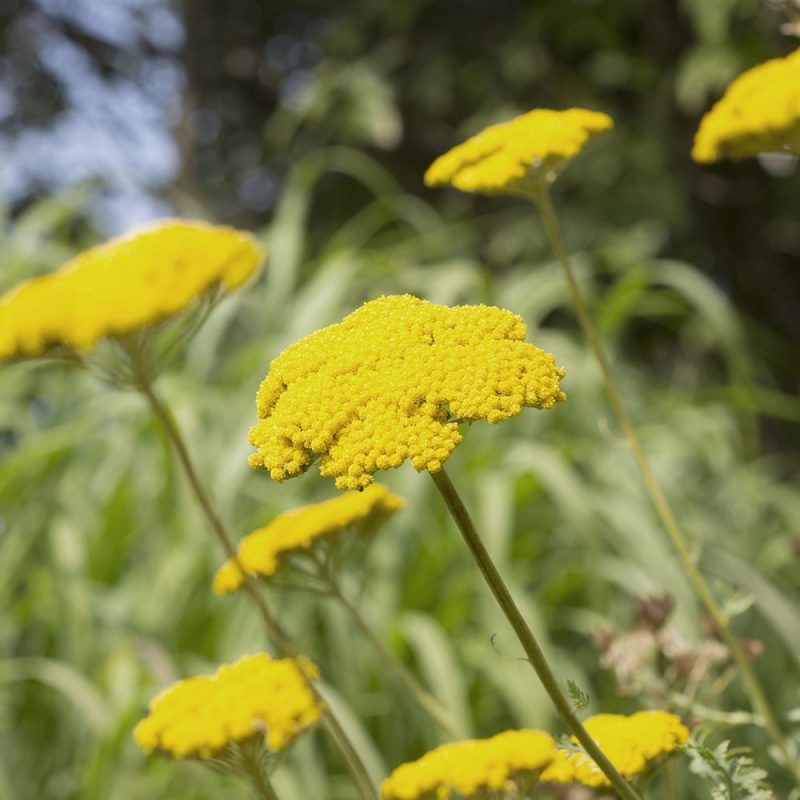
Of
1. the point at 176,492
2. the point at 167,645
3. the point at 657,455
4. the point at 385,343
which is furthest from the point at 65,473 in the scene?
the point at 385,343

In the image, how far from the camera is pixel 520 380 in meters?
0.54

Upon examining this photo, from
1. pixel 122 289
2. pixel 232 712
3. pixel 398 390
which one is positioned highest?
pixel 122 289

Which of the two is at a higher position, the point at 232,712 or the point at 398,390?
the point at 398,390

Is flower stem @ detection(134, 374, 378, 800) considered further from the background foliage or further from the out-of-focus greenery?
the out-of-focus greenery

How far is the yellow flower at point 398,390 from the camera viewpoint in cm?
53

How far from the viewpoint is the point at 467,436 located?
2.17 m

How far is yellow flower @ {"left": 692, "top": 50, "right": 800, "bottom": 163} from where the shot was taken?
0.74 metres

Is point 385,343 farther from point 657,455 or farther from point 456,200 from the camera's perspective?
point 456,200

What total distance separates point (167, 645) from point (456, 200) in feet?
8.38


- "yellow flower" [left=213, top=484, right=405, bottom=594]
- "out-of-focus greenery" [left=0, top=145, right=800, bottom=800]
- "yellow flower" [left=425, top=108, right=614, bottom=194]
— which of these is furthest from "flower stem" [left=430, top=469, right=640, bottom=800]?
"out-of-focus greenery" [left=0, top=145, right=800, bottom=800]

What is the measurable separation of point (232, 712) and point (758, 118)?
488 mm

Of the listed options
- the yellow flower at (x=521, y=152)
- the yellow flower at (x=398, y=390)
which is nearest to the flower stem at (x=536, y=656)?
the yellow flower at (x=398, y=390)

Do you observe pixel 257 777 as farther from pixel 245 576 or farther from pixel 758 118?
pixel 758 118

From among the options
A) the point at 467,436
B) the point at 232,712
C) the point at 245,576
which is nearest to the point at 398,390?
the point at 245,576
